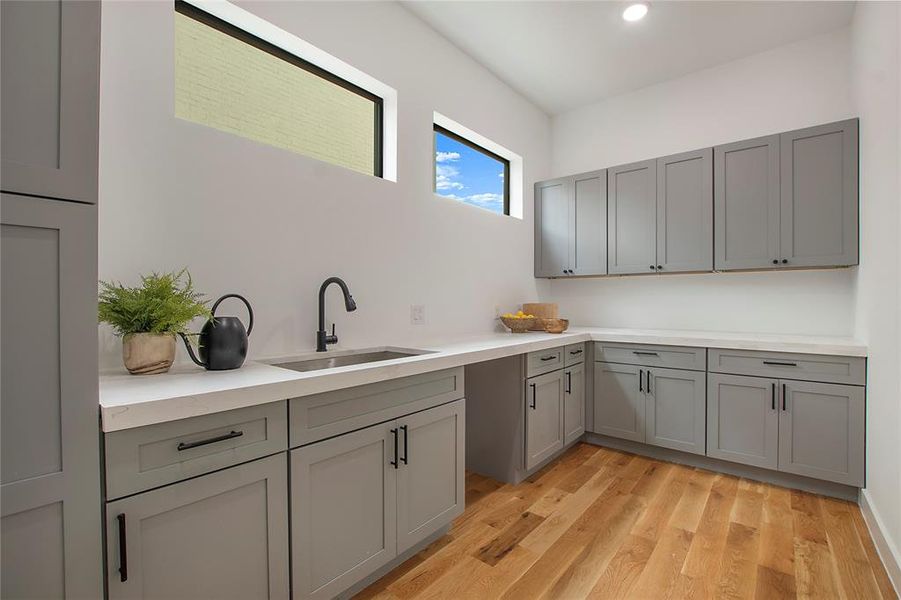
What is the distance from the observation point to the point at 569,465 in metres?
2.92

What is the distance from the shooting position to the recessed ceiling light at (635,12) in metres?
2.59

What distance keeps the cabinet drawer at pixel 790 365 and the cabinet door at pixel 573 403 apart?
86 centimetres

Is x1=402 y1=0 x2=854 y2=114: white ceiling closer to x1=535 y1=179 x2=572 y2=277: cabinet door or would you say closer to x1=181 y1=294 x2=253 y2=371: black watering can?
x1=535 y1=179 x2=572 y2=277: cabinet door

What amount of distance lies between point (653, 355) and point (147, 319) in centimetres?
294

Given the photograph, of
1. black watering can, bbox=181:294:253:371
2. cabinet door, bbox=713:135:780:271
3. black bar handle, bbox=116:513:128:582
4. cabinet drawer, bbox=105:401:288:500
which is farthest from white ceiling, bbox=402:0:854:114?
black bar handle, bbox=116:513:128:582

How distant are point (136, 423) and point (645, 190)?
348 cm

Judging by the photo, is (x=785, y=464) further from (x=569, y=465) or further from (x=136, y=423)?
(x=136, y=423)

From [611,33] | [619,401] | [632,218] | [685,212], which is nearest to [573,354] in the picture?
[619,401]

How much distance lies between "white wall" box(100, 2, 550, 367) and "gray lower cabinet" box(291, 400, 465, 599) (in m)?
0.71

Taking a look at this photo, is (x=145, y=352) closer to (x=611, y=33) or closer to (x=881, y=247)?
(x=881, y=247)

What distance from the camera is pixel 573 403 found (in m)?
3.13

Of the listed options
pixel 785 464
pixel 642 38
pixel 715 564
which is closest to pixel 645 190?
pixel 642 38

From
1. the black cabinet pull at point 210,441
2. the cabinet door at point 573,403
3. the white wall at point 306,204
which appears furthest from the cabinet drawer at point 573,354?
the black cabinet pull at point 210,441

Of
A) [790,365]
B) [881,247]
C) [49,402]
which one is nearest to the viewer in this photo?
[49,402]
